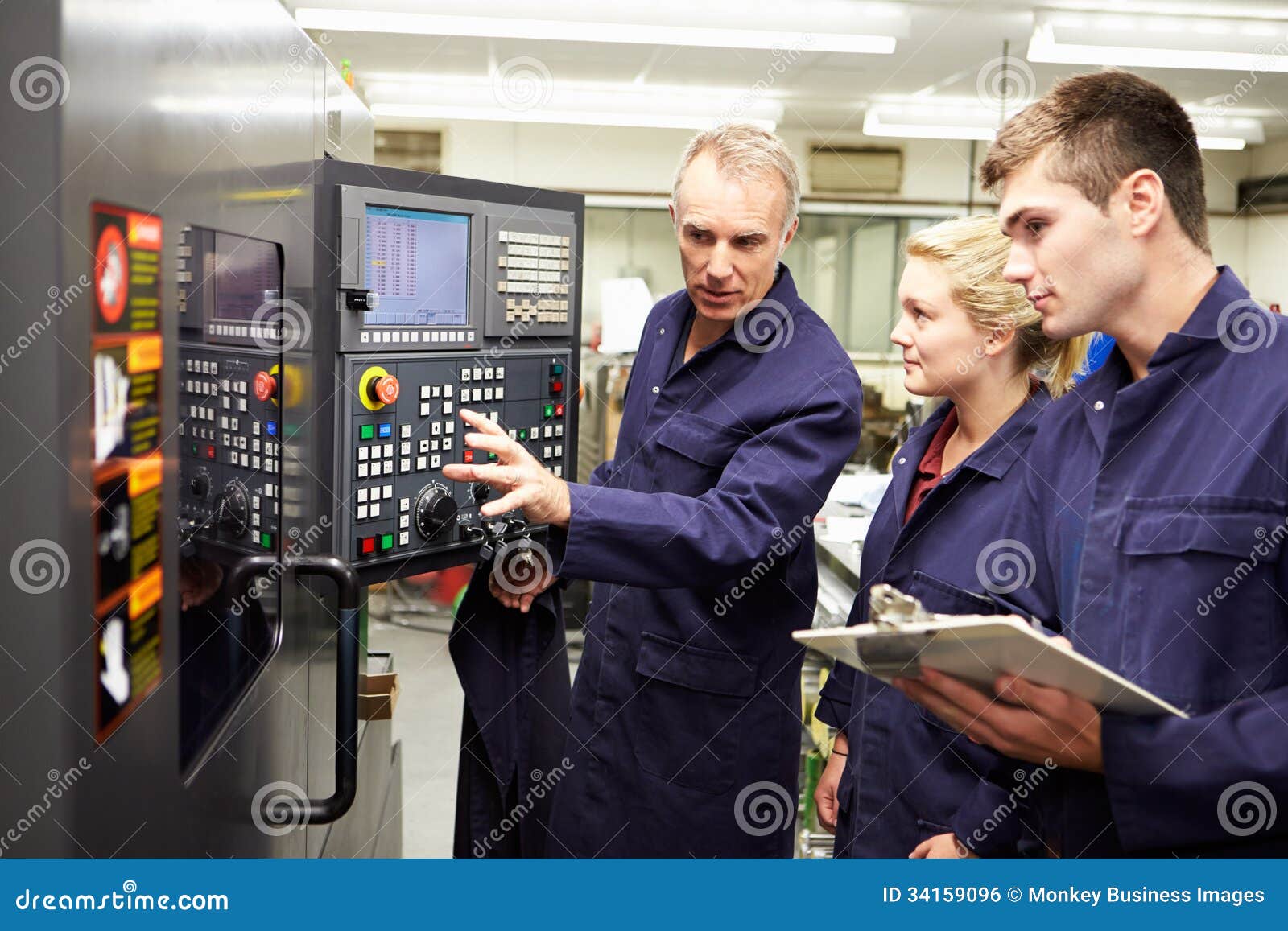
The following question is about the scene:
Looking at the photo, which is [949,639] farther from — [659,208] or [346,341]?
[659,208]

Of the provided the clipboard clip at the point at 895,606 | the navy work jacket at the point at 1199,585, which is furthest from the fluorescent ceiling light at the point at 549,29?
the clipboard clip at the point at 895,606

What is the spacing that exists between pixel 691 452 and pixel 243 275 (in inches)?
28.9

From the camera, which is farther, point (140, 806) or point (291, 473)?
point (291, 473)

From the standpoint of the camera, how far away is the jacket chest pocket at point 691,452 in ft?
5.48

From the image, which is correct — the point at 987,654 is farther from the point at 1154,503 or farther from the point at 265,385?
the point at 265,385

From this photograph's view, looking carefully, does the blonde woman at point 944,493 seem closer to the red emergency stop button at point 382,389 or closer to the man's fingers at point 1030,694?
the man's fingers at point 1030,694

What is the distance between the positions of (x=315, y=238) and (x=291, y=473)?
0.31 meters

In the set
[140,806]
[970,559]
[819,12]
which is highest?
[819,12]

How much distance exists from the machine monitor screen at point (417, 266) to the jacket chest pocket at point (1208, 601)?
3.27 feet

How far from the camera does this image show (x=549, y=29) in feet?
13.8

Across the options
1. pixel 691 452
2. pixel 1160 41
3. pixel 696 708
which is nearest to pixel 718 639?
pixel 696 708

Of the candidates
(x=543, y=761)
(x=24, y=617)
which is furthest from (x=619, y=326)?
(x=24, y=617)

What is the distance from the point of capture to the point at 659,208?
22.3 feet

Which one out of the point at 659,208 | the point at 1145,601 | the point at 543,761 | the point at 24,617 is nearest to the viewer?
the point at 24,617
